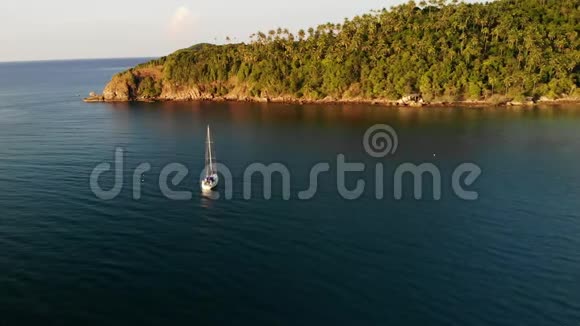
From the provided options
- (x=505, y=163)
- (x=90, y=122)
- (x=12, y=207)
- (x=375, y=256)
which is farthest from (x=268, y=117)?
(x=375, y=256)

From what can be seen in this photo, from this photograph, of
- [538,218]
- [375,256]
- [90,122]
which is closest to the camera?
[375,256]

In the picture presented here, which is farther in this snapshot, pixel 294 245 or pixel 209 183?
pixel 209 183

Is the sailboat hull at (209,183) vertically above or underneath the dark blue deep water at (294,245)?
above

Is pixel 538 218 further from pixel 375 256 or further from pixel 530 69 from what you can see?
pixel 530 69

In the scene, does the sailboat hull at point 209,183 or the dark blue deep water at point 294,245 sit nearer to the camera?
the dark blue deep water at point 294,245

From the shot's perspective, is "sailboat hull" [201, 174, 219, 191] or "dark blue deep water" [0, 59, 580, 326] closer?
"dark blue deep water" [0, 59, 580, 326]

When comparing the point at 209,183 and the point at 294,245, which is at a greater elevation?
the point at 209,183

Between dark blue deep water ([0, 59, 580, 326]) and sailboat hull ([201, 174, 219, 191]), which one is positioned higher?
sailboat hull ([201, 174, 219, 191])

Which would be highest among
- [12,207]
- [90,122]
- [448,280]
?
[90,122]
